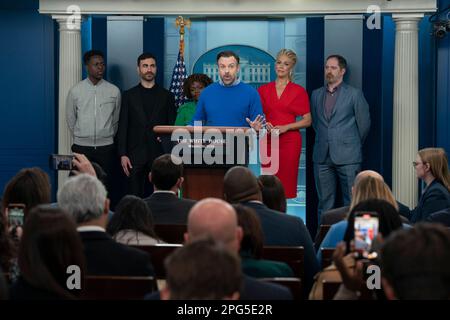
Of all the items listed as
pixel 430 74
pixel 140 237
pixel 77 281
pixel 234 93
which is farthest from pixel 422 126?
pixel 77 281

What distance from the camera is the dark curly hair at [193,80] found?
9.92 metres

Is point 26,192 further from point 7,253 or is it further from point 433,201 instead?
point 433,201

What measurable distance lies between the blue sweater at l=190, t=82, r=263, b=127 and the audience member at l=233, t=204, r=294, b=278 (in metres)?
4.73

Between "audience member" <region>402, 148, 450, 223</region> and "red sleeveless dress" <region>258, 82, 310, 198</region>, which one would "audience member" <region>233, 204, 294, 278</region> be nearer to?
"audience member" <region>402, 148, 450, 223</region>

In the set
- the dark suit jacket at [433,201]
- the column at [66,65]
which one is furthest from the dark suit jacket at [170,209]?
the column at [66,65]

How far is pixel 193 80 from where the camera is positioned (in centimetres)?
994

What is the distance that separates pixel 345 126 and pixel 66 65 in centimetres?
307

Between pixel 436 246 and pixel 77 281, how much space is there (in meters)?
1.53

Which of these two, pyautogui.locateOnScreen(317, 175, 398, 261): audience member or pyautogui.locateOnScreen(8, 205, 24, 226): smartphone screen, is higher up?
pyautogui.locateOnScreen(317, 175, 398, 261): audience member

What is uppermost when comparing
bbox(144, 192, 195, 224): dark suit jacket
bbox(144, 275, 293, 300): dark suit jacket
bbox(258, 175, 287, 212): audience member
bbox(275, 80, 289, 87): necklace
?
bbox(275, 80, 289, 87): necklace

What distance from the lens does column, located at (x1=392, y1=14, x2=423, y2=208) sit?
10031 millimetres

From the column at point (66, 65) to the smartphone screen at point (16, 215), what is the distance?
5.50 m

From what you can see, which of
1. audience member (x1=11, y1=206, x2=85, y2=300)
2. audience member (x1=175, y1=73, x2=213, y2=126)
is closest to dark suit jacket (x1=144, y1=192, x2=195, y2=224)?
audience member (x1=11, y1=206, x2=85, y2=300)
